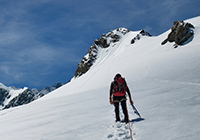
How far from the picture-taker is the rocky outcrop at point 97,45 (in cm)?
11975

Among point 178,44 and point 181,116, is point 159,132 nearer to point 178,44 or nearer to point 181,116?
point 181,116

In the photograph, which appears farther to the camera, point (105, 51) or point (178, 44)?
point (105, 51)

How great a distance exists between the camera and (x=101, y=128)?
588 centimetres

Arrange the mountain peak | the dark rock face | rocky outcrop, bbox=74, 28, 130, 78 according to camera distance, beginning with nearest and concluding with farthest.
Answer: the dark rock face → the mountain peak → rocky outcrop, bbox=74, 28, 130, 78

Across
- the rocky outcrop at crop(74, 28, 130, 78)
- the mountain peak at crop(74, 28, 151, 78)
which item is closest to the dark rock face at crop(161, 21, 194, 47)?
the mountain peak at crop(74, 28, 151, 78)

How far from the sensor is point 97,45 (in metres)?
128

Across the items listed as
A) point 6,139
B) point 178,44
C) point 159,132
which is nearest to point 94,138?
point 159,132

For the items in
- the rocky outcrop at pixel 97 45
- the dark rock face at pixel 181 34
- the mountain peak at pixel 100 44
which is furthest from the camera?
the rocky outcrop at pixel 97 45

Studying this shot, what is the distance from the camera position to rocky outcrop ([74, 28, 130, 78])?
11975 cm

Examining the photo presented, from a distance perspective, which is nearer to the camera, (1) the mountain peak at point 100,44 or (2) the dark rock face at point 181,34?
(2) the dark rock face at point 181,34

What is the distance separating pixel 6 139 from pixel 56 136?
2297 mm

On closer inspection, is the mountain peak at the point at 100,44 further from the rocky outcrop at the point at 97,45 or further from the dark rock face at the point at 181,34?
the dark rock face at the point at 181,34

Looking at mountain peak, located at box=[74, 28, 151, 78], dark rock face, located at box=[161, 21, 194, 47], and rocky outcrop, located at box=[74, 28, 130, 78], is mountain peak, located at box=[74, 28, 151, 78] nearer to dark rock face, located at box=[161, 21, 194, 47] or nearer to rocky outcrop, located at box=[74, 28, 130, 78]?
rocky outcrop, located at box=[74, 28, 130, 78]

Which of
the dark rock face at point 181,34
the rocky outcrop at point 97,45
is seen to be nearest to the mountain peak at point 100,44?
the rocky outcrop at point 97,45
